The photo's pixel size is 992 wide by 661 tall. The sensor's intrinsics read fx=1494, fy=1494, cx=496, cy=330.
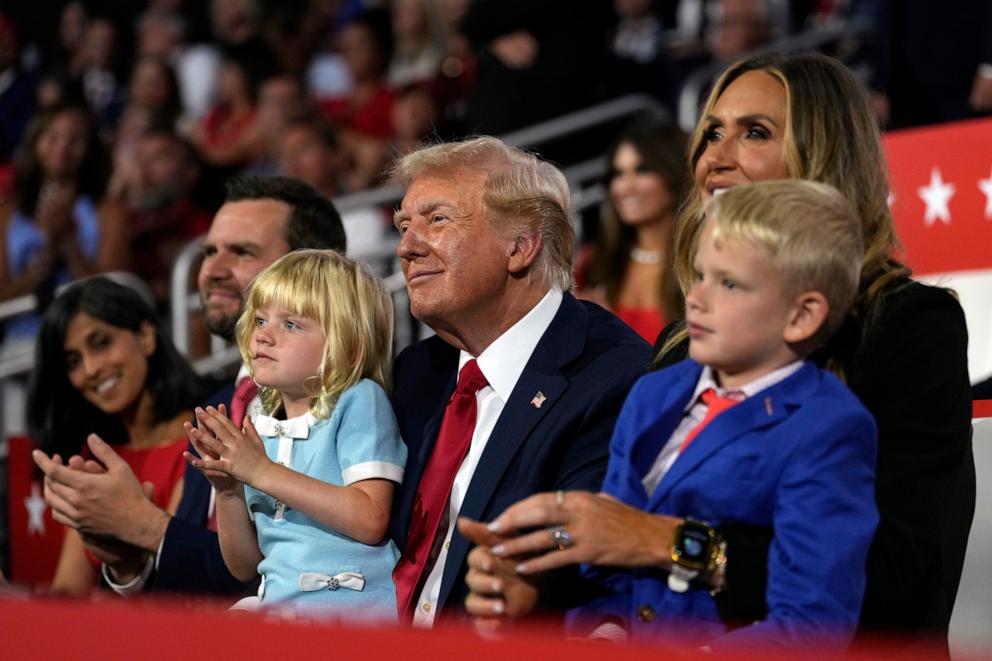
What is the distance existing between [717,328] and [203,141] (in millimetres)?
6797

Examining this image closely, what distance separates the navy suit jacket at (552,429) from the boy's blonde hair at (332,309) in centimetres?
20

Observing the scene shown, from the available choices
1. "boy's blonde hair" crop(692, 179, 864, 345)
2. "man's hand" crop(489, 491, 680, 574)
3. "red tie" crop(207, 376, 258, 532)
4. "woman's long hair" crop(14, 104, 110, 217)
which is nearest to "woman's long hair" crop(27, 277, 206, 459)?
"red tie" crop(207, 376, 258, 532)

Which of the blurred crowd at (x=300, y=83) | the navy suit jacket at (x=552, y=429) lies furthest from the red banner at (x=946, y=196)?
the navy suit jacket at (x=552, y=429)

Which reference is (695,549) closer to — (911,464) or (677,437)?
(677,437)

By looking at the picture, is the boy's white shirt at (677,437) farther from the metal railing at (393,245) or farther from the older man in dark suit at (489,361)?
the metal railing at (393,245)

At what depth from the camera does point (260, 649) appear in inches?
58.9

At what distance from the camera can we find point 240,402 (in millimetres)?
3418

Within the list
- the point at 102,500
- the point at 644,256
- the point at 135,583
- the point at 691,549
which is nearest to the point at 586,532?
the point at 691,549

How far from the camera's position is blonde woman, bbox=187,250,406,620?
2.74 meters

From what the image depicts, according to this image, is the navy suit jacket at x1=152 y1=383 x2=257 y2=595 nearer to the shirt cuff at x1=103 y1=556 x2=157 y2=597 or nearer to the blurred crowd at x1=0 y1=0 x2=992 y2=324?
the shirt cuff at x1=103 y1=556 x2=157 y2=597

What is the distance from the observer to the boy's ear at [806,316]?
2158 mm

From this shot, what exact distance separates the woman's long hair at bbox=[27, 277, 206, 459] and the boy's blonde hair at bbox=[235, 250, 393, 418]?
47.7 inches

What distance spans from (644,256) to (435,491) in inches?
115

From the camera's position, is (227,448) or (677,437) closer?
(677,437)
